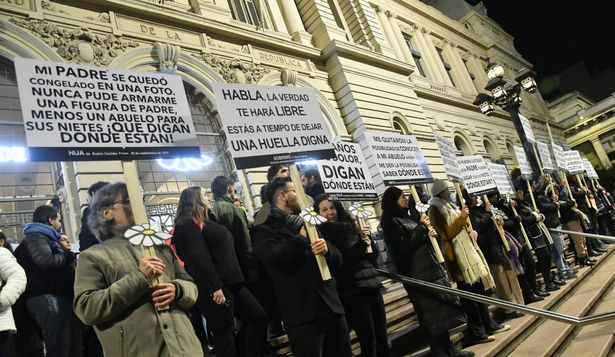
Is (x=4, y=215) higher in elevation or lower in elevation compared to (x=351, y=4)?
lower

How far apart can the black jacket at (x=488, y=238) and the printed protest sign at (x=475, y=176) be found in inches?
39.4

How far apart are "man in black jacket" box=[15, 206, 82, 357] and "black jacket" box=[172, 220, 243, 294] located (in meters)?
1.04

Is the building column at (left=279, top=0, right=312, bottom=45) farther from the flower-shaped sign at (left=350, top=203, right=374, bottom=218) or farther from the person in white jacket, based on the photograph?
the person in white jacket

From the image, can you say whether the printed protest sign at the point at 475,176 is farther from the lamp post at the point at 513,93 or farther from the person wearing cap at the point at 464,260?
the lamp post at the point at 513,93

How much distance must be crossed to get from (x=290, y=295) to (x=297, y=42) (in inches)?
448

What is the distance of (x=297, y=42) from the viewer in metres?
13.2

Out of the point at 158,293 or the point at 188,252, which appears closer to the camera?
the point at 158,293

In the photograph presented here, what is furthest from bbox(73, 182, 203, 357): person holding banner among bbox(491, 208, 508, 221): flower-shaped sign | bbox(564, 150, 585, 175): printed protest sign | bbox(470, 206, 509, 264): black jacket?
bbox(564, 150, 585, 175): printed protest sign

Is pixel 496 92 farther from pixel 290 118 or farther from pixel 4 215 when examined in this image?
pixel 4 215

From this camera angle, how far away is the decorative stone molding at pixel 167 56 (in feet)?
30.9

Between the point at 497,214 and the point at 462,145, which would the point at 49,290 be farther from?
the point at 462,145

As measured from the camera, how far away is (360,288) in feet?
12.2

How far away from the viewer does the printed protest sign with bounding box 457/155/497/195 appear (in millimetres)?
7020

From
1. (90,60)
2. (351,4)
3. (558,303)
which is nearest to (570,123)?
(351,4)
